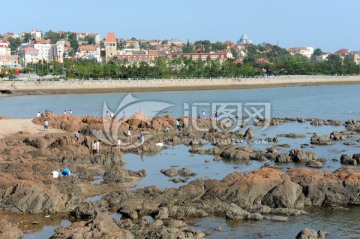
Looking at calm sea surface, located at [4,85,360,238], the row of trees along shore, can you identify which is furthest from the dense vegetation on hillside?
calm sea surface, located at [4,85,360,238]

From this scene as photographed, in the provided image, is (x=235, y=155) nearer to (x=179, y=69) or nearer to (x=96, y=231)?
(x=96, y=231)

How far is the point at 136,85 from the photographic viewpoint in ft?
341

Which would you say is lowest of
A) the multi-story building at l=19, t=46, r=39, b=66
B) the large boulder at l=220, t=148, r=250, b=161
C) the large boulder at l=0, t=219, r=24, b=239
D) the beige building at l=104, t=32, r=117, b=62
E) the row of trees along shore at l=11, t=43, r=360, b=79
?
the large boulder at l=220, t=148, r=250, b=161

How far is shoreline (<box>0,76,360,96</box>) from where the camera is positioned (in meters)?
95.4

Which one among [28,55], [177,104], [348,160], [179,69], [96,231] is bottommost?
[177,104]

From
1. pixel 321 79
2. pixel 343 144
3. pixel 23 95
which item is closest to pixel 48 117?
pixel 343 144

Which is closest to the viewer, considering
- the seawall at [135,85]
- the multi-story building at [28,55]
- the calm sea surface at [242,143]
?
the calm sea surface at [242,143]

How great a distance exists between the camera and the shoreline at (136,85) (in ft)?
313

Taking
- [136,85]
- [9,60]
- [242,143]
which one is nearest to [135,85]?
[136,85]

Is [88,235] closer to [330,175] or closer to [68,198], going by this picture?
[68,198]

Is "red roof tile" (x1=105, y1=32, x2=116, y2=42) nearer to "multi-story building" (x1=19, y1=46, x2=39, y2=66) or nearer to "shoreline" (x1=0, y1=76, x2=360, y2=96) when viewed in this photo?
"multi-story building" (x1=19, y1=46, x2=39, y2=66)

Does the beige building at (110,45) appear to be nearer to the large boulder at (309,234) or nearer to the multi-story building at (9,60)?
the multi-story building at (9,60)

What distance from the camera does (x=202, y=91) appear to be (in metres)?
107

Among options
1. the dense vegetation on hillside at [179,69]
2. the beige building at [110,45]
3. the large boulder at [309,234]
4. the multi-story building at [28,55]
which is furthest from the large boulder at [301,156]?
the multi-story building at [28,55]
